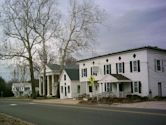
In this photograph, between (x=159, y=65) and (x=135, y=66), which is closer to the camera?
(x=135, y=66)

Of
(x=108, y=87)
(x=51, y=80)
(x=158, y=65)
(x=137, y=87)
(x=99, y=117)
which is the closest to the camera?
(x=99, y=117)

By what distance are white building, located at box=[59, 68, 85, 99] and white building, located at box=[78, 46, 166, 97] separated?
10.0m

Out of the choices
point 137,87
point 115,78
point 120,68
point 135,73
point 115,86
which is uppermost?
point 120,68

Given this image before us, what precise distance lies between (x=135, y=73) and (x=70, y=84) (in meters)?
19.0

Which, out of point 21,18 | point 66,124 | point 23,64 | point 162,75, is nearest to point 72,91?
point 23,64

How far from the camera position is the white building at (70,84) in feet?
208

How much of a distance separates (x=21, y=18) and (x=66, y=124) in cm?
4738

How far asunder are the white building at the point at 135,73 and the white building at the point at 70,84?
32.9 ft

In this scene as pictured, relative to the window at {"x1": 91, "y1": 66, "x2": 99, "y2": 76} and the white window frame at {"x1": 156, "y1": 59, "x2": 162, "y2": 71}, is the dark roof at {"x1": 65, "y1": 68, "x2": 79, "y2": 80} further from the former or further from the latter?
the white window frame at {"x1": 156, "y1": 59, "x2": 162, "y2": 71}

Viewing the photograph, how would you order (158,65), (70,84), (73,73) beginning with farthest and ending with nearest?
(73,73) < (70,84) < (158,65)

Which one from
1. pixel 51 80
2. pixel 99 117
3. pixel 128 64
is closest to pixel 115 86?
pixel 128 64

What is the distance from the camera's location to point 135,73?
156 ft

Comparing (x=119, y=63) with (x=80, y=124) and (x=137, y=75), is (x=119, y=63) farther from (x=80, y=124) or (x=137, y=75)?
(x=80, y=124)

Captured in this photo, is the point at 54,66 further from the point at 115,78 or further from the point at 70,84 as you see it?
the point at 115,78
